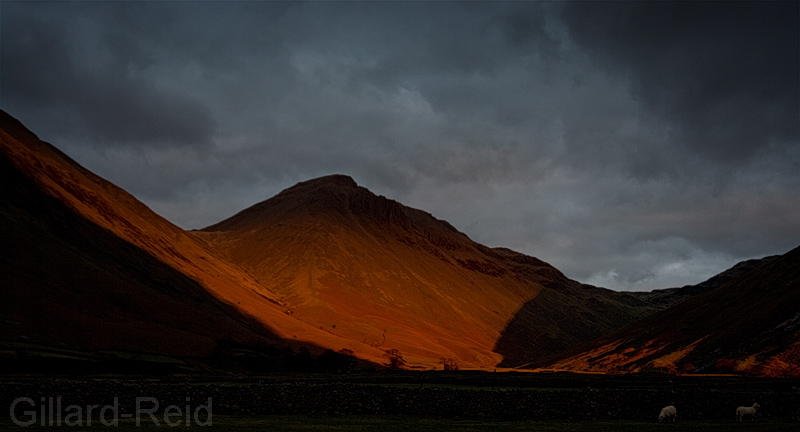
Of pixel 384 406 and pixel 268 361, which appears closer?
pixel 384 406

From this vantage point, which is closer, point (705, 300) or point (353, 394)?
point (353, 394)

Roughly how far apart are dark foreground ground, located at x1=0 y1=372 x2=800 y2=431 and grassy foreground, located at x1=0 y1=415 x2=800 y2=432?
0.06m

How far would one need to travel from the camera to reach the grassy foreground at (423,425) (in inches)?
1073

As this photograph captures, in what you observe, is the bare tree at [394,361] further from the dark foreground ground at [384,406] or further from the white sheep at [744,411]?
the white sheep at [744,411]

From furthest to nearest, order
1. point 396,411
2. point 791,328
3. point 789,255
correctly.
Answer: point 789,255, point 791,328, point 396,411

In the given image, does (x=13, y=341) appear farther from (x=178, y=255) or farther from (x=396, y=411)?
(x=178, y=255)

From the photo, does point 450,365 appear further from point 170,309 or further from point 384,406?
point 384,406

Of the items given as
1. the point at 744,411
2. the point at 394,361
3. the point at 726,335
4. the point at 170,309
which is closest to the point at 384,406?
the point at 744,411

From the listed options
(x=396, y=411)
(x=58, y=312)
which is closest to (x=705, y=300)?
(x=396, y=411)

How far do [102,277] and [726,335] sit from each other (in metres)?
115

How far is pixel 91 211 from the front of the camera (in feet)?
430

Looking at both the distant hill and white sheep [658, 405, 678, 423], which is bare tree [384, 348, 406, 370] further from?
white sheep [658, 405, 678, 423]

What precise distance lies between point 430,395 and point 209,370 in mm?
54749

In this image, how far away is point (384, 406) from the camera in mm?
34625
